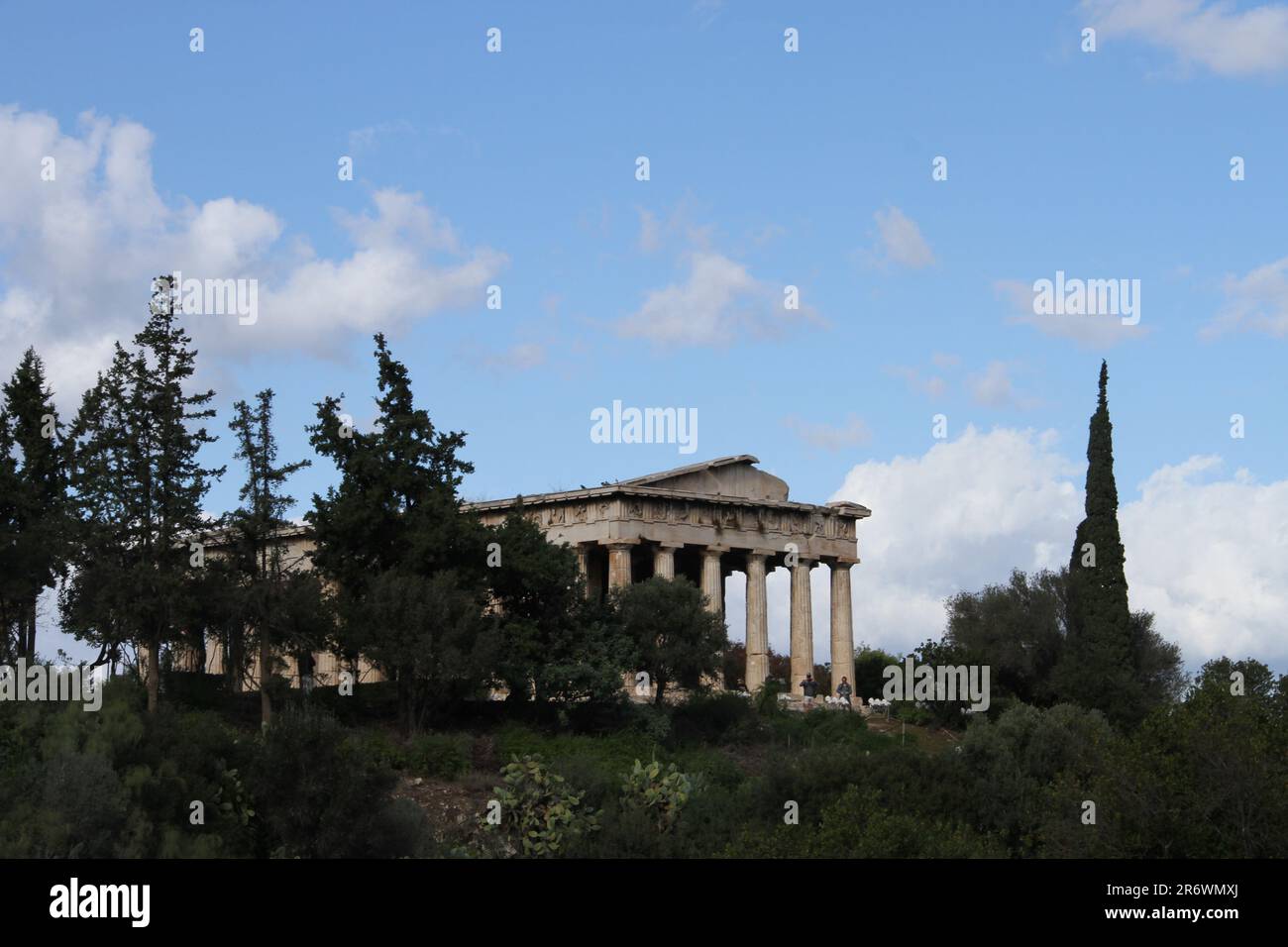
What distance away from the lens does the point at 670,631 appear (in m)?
63.7

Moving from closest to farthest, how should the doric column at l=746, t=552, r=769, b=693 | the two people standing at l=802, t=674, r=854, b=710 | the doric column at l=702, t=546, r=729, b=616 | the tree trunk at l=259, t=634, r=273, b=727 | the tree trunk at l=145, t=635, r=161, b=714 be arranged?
1. the tree trunk at l=145, t=635, r=161, b=714
2. the tree trunk at l=259, t=634, r=273, b=727
3. the doric column at l=702, t=546, r=729, b=616
4. the two people standing at l=802, t=674, r=854, b=710
5. the doric column at l=746, t=552, r=769, b=693

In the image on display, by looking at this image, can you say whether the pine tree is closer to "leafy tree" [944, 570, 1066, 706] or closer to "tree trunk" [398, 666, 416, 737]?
"tree trunk" [398, 666, 416, 737]

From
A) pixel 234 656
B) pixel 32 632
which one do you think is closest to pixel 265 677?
pixel 234 656

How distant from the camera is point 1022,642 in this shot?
7175 centimetres

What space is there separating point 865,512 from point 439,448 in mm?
22716

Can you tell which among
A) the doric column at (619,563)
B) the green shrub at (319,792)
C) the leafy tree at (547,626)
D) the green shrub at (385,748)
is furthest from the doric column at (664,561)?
the green shrub at (319,792)

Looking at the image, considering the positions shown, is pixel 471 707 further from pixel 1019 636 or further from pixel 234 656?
pixel 1019 636

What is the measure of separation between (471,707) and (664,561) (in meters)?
13.1

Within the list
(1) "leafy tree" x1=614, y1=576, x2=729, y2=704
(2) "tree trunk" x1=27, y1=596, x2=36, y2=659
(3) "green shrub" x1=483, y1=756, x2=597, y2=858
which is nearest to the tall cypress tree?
(1) "leafy tree" x1=614, y1=576, x2=729, y2=704

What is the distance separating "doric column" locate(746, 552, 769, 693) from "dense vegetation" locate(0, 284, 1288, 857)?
5.28m

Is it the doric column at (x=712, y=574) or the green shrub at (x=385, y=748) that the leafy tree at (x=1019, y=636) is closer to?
the doric column at (x=712, y=574)

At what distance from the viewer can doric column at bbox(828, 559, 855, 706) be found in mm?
77938
